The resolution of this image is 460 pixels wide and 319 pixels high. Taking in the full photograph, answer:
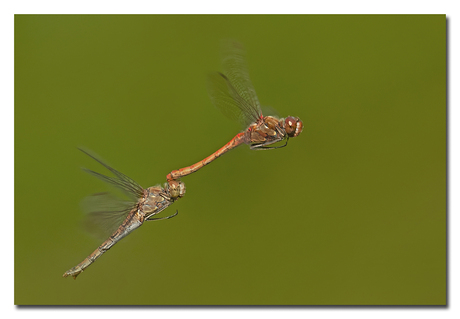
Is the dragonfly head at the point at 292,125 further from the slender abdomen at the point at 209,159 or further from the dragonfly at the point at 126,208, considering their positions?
the dragonfly at the point at 126,208

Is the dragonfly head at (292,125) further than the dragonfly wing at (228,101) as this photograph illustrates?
No

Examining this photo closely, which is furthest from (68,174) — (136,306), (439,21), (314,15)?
(439,21)

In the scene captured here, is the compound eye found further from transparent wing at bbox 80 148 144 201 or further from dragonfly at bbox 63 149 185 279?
Result: transparent wing at bbox 80 148 144 201

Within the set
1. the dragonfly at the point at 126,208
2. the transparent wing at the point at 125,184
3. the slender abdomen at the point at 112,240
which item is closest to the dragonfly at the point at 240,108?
the dragonfly at the point at 126,208

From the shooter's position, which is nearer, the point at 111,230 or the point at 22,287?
the point at 111,230

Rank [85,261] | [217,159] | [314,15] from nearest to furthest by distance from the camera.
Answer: [85,261] → [217,159] → [314,15]

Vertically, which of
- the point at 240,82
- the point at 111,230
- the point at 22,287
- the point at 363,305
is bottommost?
the point at 363,305

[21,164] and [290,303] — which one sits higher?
[21,164]

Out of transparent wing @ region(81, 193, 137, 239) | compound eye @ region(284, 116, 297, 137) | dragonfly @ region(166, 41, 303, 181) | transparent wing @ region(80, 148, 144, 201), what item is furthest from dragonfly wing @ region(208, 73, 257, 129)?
transparent wing @ region(81, 193, 137, 239)

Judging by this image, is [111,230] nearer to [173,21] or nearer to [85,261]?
[85,261]
